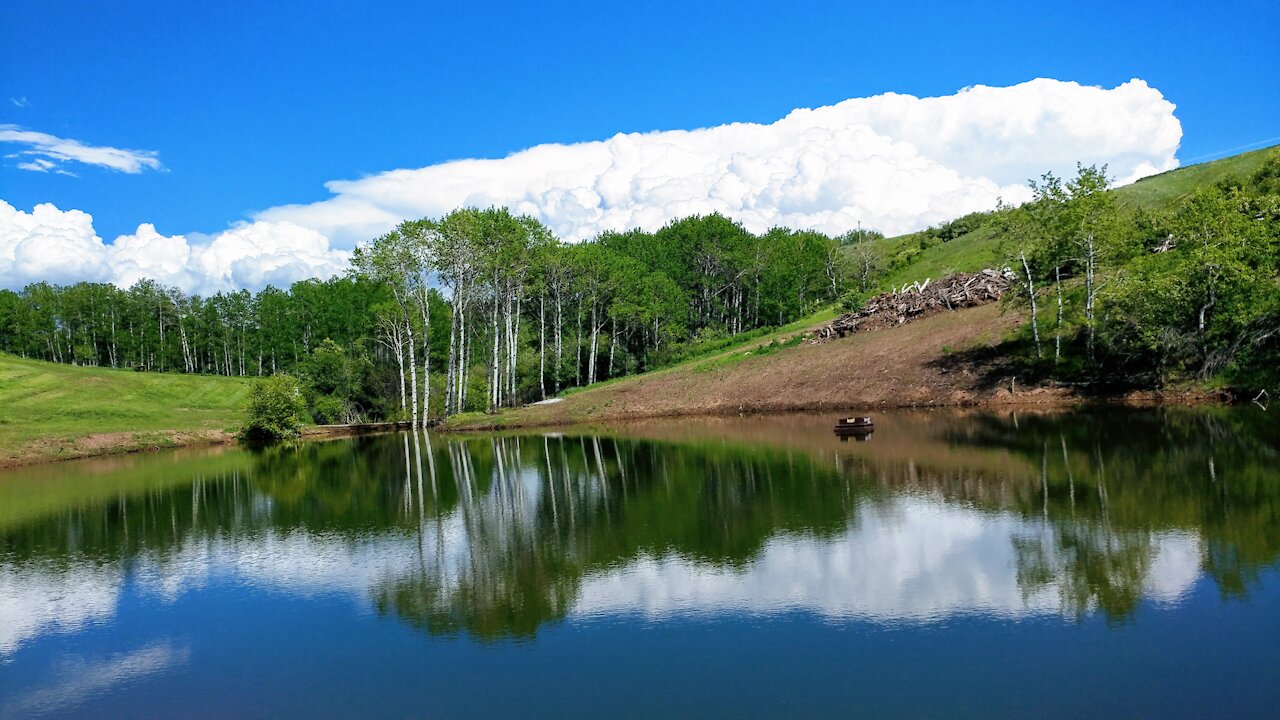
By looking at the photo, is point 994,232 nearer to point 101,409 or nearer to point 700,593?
point 700,593

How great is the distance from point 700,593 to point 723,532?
5695 millimetres

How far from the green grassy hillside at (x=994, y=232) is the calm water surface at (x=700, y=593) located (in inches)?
2186

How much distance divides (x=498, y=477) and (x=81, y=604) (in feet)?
65.6

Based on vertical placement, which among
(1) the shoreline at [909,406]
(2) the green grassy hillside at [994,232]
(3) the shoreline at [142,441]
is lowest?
(1) the shoreline at [909,406]

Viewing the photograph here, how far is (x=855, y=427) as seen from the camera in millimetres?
44594

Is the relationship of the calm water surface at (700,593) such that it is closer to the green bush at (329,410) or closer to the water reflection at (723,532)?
the water reflection at (723,532)

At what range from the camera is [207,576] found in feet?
74.9

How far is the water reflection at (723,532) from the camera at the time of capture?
17.2 meters

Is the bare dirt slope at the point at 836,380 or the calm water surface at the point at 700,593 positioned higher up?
the bare dirt slope at the point at 836,380

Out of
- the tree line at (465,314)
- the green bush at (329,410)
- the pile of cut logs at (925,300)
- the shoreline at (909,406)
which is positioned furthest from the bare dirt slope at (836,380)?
the green bush at (329,410)

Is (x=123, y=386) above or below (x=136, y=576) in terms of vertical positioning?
above

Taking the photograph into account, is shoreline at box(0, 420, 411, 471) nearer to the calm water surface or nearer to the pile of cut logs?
the calm water surface

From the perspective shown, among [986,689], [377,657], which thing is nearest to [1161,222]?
[986,689]

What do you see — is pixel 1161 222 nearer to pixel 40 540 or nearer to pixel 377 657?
pixel 377 657
